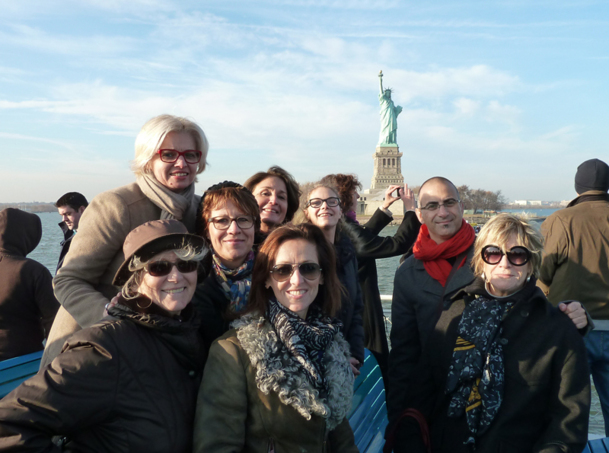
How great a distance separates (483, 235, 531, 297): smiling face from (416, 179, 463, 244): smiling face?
469 mm

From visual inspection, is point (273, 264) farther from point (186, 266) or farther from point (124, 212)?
point (124, 212)

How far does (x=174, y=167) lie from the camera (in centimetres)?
222

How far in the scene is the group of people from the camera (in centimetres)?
Result: 148

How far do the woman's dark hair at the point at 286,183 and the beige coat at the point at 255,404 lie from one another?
1.28m

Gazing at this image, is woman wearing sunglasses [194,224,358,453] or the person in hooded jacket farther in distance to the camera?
the person in hooded jacket

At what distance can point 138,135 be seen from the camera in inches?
88.7

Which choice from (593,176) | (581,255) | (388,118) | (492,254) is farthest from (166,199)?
(388,118)

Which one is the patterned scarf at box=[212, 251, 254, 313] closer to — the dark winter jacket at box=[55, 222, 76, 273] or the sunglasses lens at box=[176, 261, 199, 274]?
the sunglasses lens at box=[176, 261, 199, 274]

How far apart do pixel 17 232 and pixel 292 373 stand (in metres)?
2.61

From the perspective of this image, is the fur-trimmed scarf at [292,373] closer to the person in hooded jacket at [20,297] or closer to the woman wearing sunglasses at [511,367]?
the woman wearing sunglasses at [511,367]

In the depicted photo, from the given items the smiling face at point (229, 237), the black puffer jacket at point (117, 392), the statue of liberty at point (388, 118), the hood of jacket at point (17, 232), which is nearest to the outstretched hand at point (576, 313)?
the smiling face at point (229, 237)

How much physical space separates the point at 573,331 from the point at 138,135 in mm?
2100

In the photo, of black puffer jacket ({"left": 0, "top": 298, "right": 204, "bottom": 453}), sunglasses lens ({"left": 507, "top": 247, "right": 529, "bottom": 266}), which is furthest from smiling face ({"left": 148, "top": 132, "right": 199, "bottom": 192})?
sunglasses lens ({"left": 507, "top": 247, "right": 529, "bottom": 266})

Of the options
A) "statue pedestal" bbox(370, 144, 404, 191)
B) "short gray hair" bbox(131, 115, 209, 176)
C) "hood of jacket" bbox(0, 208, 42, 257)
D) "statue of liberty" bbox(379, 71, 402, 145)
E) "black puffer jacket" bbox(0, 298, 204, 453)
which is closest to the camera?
"black puffer jacket" bbox(0, 298, 204, 453)
